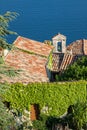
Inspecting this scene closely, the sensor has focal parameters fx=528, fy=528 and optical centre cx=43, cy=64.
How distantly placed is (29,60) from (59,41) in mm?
14929

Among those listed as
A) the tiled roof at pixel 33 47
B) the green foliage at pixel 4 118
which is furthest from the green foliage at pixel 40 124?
the tiled roof at pixel 33 47

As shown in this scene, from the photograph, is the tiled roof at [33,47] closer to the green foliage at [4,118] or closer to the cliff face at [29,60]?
the cliff face at [29,60]

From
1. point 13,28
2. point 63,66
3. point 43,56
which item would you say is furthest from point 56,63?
point 13,28

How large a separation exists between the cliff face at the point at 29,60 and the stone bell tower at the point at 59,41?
1018 cm

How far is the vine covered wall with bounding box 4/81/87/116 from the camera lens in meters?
25.8

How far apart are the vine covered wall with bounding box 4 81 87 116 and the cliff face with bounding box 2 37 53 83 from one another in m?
1.21

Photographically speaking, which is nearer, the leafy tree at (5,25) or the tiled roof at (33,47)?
the leafy tree at (5,25)

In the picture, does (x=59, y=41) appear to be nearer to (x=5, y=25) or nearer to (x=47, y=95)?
(x=47, y=95)

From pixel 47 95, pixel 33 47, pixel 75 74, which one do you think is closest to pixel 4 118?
pixel 47 95

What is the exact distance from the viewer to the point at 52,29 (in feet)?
368

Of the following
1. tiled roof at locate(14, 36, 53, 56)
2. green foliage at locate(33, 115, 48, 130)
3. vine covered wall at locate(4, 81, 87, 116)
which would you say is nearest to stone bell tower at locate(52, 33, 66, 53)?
tiled roof at locate(14, 36, 53, 56)

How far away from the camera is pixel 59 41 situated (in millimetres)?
45906

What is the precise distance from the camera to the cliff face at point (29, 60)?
28.7 metres

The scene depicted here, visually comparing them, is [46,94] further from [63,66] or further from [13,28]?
[13,28]
